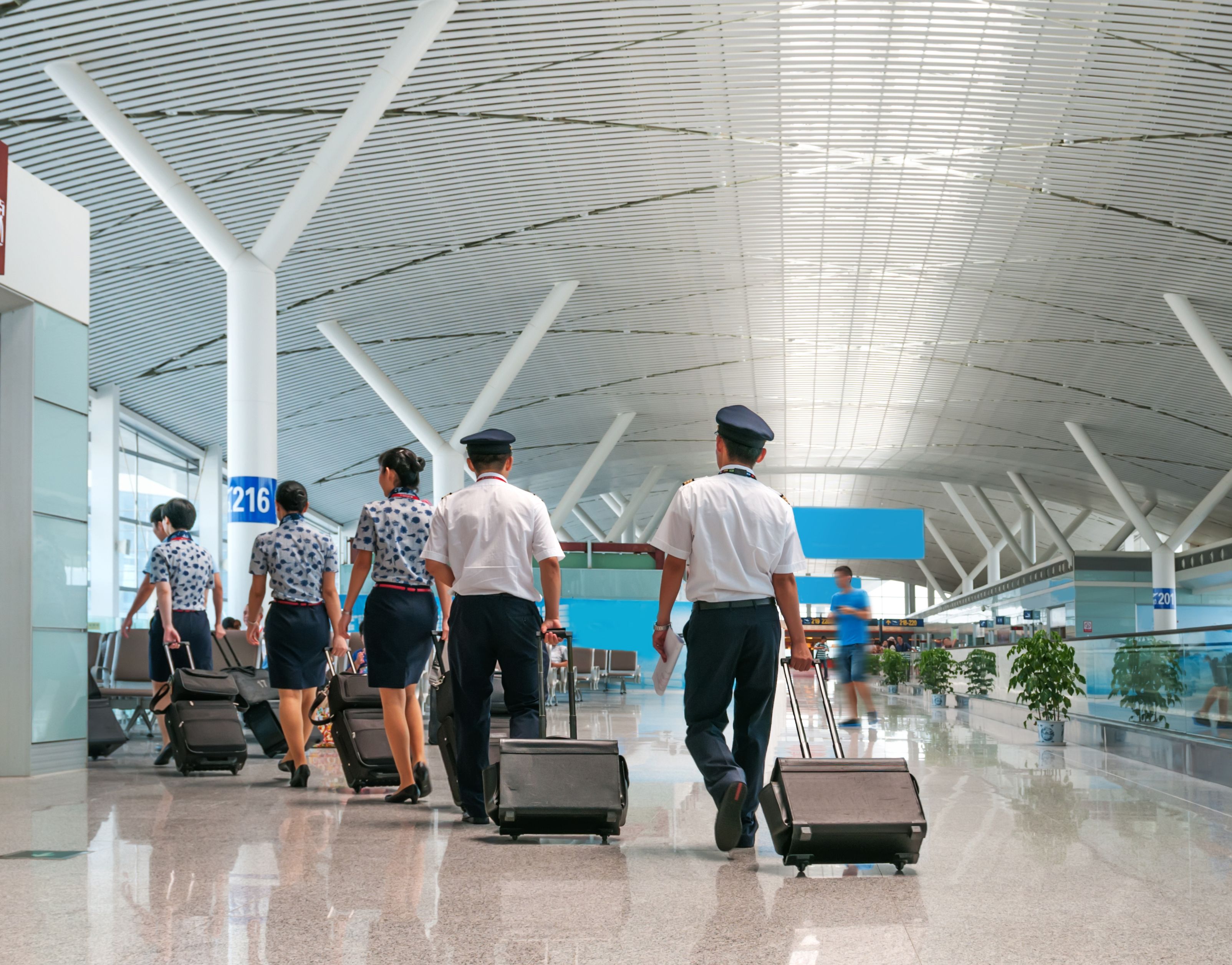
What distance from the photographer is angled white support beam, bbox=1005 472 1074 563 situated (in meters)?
46.4

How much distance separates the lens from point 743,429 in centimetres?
513

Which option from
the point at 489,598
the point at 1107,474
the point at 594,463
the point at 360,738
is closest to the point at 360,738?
the point at 360,738

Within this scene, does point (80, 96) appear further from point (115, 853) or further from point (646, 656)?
point (646, 656)

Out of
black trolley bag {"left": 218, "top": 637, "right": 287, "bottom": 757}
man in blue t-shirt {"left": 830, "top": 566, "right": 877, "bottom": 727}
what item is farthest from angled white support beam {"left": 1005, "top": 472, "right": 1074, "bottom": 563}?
black trolley bag {"left": 218, "top": 637, "right": 287, "bottom": 757}

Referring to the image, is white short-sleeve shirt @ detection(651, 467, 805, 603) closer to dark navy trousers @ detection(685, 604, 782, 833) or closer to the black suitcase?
dark navy trousers @ detection(685, 604, 782, 833)

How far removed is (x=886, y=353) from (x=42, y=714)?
24.7 metres

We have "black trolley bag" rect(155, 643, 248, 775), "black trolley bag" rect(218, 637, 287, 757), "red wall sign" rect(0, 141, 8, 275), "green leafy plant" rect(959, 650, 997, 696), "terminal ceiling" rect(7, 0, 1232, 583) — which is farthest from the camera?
"green leafy plant" rect(959, 650, 997, 696)

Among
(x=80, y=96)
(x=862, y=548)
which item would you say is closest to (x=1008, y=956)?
(x=80, y=96)

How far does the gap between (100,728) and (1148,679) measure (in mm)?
8428

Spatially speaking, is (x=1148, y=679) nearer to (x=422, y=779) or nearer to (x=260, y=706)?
(x=422, y=779)

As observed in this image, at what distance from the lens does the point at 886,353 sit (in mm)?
30172

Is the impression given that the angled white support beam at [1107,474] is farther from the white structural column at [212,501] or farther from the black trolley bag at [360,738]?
the black trolley bag at [360,738]

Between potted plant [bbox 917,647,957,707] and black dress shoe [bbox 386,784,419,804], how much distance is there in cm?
1742

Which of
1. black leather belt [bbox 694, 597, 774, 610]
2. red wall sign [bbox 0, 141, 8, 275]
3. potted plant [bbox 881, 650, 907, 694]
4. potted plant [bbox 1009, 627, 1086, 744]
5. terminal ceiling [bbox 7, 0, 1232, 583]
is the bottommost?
potted plant [bbox 881, 650, 907, 694]
